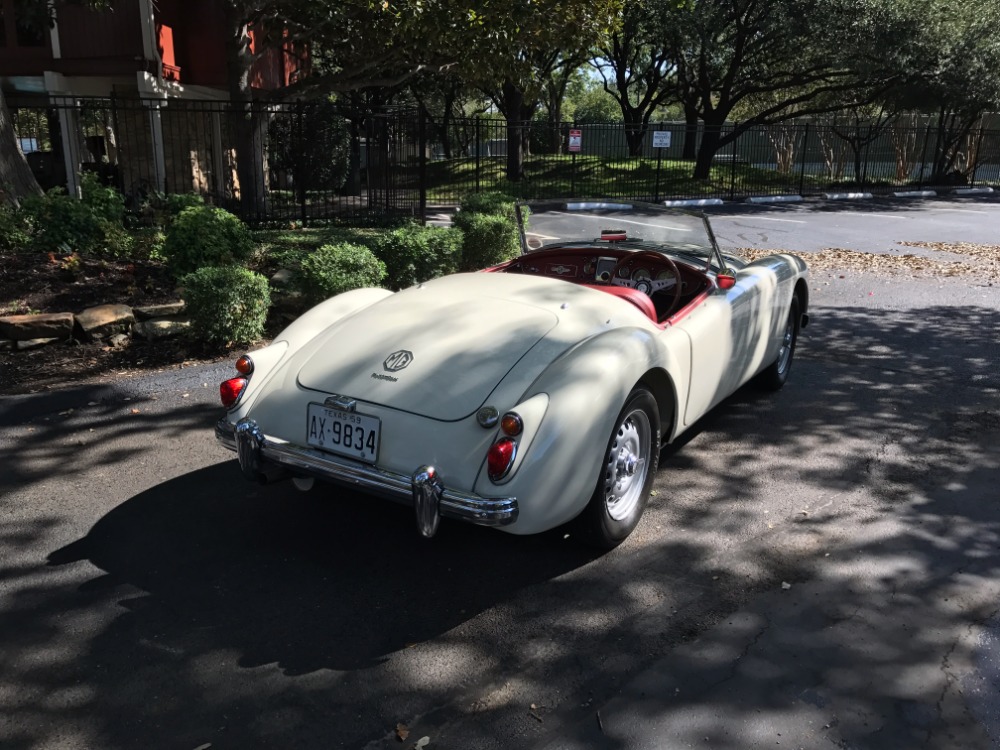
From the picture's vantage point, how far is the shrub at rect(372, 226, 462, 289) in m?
7.95

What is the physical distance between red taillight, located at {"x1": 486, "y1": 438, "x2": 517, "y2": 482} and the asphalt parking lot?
0.58m

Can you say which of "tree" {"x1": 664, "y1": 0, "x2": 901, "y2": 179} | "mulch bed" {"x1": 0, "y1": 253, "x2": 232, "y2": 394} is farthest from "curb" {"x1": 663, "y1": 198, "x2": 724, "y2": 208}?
"mulch bed" {"x1": 0, "y1": 253, "x2": 232, "y2": 394}

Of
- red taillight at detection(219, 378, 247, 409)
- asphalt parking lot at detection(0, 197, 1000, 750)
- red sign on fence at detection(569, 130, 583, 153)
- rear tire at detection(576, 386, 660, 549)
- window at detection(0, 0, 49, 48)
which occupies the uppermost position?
window at detection(0, 0, 49, 48)

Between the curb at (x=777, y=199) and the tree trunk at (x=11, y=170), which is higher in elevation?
the tree trunk at (x=11, y=170)

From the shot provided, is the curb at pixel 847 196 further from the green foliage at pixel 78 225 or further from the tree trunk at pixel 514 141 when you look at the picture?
the green foliage at pixel 78 225

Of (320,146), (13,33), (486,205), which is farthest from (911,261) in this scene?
(13,33)

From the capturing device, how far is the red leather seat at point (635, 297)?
170 inches

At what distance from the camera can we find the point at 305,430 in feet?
11.9

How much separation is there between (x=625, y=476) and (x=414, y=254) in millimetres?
4685

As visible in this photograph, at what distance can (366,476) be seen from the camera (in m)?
3.36

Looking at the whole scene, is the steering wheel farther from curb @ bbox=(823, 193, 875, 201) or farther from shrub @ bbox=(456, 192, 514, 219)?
curb @ bbox=(823, 193, 875, 201)

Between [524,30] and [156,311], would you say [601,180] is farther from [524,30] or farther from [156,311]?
[156,311]

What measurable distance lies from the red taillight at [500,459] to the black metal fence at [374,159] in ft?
27.4

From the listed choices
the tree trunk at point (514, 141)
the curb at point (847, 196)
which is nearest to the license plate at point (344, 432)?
the tree trunk at point (514, 141)
